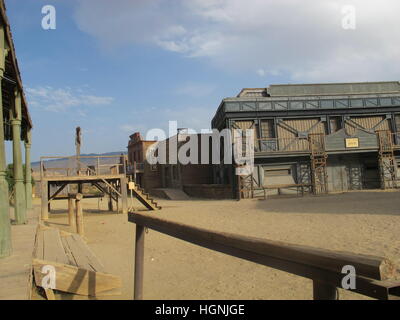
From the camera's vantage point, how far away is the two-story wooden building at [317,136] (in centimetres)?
2253

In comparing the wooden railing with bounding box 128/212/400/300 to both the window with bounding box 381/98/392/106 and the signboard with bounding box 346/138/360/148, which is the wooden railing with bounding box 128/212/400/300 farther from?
the window with bounding box 381/98/392/106

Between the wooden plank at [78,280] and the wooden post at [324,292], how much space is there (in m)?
4.12

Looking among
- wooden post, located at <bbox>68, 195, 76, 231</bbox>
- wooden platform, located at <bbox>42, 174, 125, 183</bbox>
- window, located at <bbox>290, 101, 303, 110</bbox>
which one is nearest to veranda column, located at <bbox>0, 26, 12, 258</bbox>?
wooden post, located at <bbox>68, 195, 76, 231</bbox>

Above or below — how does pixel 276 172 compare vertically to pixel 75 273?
above

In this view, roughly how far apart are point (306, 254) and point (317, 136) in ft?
75.0

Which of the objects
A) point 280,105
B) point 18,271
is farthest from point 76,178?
point 280,105

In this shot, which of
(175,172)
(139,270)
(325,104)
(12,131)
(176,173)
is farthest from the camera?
(175,172)

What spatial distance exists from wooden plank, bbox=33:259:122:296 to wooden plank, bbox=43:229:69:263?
0.52 metres

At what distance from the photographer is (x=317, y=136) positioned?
75.9 feet

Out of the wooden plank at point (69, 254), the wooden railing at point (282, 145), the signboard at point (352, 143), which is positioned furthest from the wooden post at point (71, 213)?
the signboard at point (352, 143)

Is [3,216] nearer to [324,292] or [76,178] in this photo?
[324,292]

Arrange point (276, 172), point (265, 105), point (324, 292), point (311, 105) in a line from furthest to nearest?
point (311, 105) < point (265, 105) < point (276, 172) < point (324, 292)
